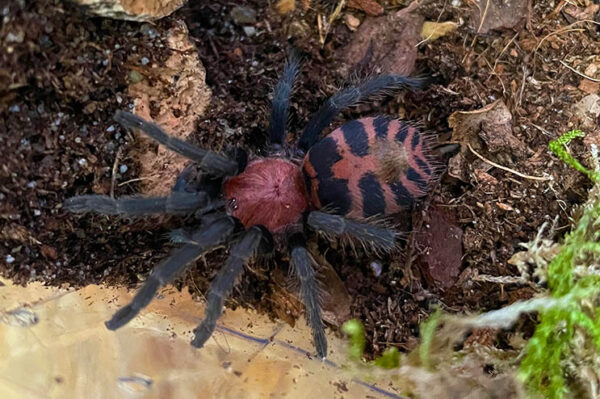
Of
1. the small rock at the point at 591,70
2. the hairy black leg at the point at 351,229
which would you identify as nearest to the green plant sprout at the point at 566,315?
the small rock at the point at 591,70

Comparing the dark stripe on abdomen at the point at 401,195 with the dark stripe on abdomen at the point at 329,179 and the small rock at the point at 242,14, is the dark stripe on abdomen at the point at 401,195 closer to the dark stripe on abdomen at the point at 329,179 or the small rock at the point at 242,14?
the dark stripe on abdomen at the point at 329,179

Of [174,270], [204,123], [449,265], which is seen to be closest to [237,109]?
[204,123]

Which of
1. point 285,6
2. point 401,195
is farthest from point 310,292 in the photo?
point 285,6

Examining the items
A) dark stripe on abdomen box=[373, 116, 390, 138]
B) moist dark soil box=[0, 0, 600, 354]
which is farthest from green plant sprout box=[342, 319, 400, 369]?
dark stripe on abdomen box=[373, 116, 390, 138]

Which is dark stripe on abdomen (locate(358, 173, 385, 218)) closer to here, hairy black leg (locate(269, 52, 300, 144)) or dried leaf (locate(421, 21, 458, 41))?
hairy black leg (locate(269, 52, 300, 144))

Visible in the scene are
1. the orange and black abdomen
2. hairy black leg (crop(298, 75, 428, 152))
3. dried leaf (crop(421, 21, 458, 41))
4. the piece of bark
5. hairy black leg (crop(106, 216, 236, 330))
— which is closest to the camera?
hairy black leg (crop(106, 216, 236, 330))
